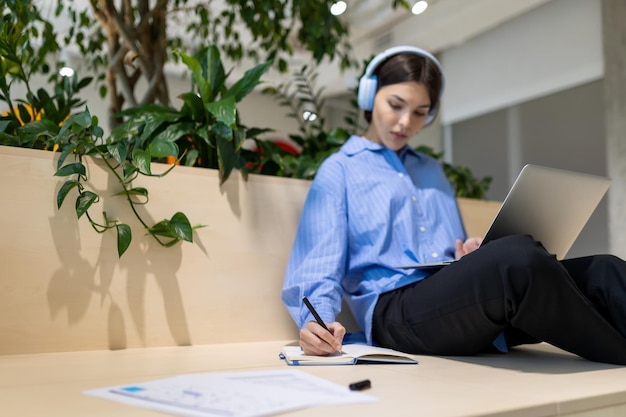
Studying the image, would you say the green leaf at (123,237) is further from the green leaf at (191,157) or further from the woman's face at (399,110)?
the woman's face at (399,110)

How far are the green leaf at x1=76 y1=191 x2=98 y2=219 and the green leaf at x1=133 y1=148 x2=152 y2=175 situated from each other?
0.13 meters

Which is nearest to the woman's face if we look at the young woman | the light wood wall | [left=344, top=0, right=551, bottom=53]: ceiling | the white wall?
the young woman

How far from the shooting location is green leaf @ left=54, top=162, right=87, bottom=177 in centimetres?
142

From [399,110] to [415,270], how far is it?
1.74 ft

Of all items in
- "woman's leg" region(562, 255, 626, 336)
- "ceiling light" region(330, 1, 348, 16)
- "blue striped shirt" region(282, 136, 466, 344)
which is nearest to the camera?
"woman's leg" region(562, 255, 626, 336)

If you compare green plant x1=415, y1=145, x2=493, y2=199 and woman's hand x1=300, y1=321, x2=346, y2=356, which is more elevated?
green plant x1=415, y1=145, x2=493, y2=199

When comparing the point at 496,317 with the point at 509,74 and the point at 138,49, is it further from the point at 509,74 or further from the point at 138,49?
the point at 509,74

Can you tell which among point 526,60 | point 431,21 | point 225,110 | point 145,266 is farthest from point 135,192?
point 526,60

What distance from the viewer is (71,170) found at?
1.43 meters

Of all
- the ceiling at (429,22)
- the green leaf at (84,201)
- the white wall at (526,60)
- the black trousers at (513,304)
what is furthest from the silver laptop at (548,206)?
the white wall at (526,60)

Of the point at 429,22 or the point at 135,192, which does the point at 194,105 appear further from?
the point at 429,22

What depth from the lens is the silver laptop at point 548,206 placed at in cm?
136

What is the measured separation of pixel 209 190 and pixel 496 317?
2.86ft

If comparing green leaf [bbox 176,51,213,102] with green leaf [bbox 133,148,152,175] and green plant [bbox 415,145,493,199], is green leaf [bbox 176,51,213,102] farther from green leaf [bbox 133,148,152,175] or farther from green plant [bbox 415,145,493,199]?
green plant [bbox 415,145,493,199]
